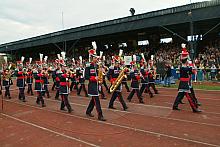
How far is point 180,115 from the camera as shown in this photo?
8.08 metres

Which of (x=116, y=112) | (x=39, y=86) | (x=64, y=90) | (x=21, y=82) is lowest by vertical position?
(x=116, y=112)

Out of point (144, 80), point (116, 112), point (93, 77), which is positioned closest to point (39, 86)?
point (93, 77)

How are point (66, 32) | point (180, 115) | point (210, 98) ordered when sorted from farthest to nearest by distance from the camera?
point (66, 32), point (210, 98), point (180, 115)

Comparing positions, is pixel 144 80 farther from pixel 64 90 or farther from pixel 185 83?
pixel 64 90

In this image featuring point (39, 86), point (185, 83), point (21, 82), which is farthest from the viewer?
point (21, 82)

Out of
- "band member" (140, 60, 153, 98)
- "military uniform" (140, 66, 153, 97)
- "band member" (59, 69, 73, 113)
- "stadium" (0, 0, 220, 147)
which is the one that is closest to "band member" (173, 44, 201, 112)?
"stadium" (0, 0, 220, 147)

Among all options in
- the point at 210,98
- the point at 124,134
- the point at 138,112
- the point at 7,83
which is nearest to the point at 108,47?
the point at 7,83

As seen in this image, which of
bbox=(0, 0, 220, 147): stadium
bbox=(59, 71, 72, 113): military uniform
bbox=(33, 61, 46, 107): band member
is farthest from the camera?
bbox=(33, 61, 46, 107): band member

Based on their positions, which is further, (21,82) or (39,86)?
(21,82)

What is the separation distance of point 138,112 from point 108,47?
25505mm

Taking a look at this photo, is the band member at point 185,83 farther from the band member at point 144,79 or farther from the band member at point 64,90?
the band member at point 64,90

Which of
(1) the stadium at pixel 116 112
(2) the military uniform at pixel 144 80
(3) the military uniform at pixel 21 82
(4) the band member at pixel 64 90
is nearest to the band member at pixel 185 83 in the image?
(1) the stadium at pixel 116 112

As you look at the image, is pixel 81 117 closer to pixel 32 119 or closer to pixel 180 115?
pixel 32 119

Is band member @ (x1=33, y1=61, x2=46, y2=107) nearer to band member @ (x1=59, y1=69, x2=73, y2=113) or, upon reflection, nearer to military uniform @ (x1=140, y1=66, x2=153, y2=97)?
band member @ (x1=59, y1=69, x2=73, y2=113)
